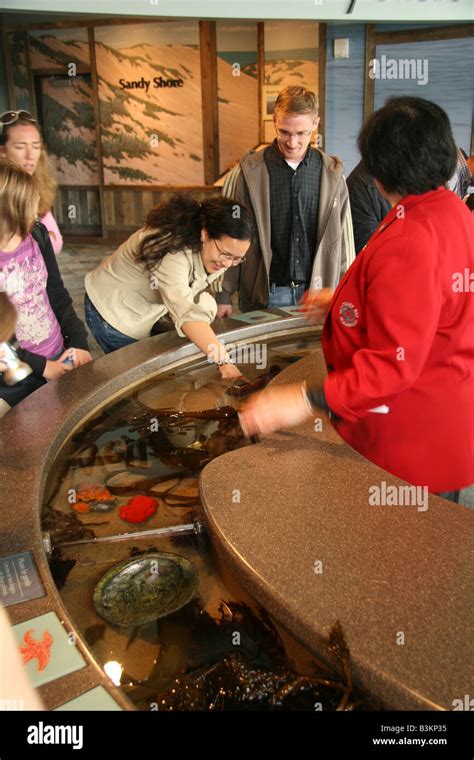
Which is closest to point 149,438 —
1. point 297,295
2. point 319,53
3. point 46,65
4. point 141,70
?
point 297,295

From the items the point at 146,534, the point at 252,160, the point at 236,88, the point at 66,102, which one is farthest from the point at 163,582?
the point at 66,102

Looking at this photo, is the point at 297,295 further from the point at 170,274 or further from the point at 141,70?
the point at 141,70

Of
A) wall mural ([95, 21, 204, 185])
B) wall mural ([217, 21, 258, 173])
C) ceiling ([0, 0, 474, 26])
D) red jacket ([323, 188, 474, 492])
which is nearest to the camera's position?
red jacket ([323, 188, 474, 492])

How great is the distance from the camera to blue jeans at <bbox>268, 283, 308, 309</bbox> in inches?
156

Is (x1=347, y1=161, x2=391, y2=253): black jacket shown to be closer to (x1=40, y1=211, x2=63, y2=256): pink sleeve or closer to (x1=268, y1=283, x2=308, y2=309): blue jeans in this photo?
(x1=268, y1=283, x2=308, y2=309): blue jeans

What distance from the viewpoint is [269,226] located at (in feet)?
12.4

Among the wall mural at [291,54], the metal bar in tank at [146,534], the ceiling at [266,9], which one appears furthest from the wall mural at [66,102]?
the metal bar in tank at [146,534]

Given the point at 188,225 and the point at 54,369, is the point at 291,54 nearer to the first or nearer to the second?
the point at 188,225

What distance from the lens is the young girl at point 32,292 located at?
2.36 metres

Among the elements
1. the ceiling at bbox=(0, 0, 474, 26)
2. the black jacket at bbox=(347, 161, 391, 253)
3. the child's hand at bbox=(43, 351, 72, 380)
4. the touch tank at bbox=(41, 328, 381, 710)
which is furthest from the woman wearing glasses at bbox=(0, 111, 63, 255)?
the ceiling at bbox=(0, 0, 474, 26)

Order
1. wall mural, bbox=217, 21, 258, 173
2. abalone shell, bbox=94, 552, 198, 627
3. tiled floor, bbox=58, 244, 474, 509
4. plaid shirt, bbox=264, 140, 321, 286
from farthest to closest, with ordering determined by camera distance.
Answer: wall mural, bbox=217, 21, 258, 173
tiled floor, bbox=58, 244, 474, 509
plaid shirt, bbox=264, 140, 321, 286
abalone shell, bbox=94, 552, 198, 627

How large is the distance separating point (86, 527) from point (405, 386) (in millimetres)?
950

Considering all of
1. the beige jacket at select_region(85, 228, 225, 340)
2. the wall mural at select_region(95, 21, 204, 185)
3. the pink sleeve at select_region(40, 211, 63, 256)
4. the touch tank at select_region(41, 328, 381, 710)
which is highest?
the wall mural at select_region(95, 21, 204, 185)

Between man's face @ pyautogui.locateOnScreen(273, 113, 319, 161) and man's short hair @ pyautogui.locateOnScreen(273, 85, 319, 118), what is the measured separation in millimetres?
23
